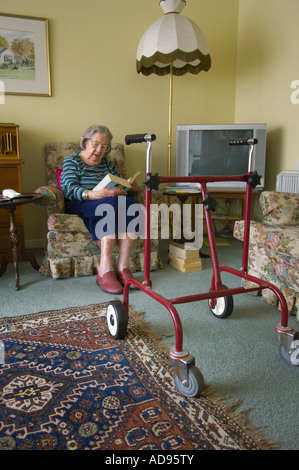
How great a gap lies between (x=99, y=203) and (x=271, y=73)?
2.05 m

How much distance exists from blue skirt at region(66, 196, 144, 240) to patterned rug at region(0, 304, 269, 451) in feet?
2.54

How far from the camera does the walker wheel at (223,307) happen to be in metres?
1.76

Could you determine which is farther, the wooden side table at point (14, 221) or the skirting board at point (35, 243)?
the skirting board at point (35, 243)

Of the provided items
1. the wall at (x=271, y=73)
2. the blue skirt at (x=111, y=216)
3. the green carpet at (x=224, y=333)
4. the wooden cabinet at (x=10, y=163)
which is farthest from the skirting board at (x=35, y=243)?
the wall at (x=271, y=73)

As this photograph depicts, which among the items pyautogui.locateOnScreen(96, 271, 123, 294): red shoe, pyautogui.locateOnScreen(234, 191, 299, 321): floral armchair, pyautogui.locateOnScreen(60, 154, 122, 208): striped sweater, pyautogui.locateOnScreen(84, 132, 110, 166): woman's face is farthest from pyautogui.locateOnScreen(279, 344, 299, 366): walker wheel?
pyautogui.locateOnScreen(84, 132, 110, 166): woman's face

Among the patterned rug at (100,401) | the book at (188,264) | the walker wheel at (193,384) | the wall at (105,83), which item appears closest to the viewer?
the patterned rug at (100,401)

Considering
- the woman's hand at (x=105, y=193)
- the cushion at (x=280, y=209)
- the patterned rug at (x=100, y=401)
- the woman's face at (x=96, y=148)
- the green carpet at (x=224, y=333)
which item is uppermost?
the woman's face at (x=96, y=148)

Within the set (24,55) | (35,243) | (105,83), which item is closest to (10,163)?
(35,243)

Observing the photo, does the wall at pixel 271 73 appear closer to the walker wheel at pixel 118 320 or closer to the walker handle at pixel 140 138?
the walker handle at pixel 140 138

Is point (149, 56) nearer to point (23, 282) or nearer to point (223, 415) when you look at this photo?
point (23, 282)

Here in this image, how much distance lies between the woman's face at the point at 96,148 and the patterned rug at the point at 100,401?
1.23 m

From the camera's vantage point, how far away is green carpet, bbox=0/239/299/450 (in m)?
1.16

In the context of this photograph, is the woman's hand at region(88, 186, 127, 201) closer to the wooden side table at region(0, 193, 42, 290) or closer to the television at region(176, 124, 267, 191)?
the wooden side table at region(0, 193, 42, 290)

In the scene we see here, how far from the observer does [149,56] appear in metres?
2.85
